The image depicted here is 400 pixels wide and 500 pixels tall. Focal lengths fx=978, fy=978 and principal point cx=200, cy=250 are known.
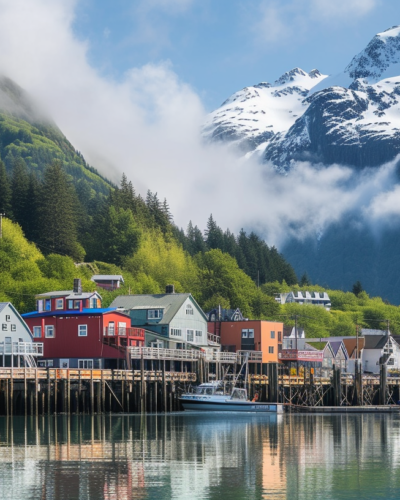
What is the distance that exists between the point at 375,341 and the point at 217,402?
78294mm

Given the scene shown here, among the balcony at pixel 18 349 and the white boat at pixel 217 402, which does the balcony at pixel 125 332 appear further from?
the white boat at pixel 217 402

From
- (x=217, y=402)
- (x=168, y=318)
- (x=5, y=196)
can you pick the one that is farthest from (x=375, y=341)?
(x=217, y=402)

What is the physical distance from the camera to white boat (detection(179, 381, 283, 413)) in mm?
98831

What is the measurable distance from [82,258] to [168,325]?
240ft

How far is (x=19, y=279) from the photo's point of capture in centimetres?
14775

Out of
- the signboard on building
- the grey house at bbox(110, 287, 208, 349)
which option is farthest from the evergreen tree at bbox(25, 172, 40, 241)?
the signboard on building

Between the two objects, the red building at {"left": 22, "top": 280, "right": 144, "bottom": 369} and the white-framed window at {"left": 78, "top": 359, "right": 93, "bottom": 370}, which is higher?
the red building at {"left": 22, "top": 280, "right": 144, "bottom": 369}

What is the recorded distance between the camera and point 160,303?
121188 millimetres

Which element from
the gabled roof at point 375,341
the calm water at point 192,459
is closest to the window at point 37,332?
the calm water at point 192,459

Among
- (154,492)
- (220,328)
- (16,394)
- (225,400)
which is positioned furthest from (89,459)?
(220,328)

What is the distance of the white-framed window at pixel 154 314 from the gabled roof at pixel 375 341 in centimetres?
6287

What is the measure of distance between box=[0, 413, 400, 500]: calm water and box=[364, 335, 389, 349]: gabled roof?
3242 inches

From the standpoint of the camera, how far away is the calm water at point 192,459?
1890 inches

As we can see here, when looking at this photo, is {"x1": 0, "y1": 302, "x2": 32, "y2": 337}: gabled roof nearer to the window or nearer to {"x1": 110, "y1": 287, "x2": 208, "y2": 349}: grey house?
the window
